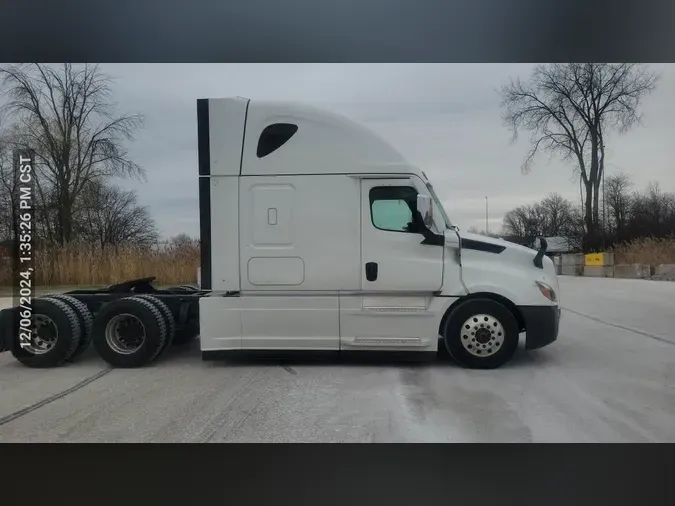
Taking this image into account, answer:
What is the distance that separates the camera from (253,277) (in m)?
3.07

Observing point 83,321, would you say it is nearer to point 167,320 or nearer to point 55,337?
point 55,337

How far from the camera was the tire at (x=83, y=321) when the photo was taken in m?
3.15

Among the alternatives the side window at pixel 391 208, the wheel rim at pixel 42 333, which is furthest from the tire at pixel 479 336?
the wheel rim at pixel 42 333

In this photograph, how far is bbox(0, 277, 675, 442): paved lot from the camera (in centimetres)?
262

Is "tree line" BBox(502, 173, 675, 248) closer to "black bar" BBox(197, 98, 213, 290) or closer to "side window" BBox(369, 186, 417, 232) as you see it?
"side window" BBox(369, 186, 417, 232)

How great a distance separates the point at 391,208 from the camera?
3062 mm

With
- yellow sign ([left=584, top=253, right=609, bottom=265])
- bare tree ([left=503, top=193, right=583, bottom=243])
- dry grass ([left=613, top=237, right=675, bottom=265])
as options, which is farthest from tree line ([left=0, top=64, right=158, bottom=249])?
dry grass ([left=613, top=237, right=675, bottom=265])

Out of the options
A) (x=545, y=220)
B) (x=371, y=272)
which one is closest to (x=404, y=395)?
(x=371, y=272)

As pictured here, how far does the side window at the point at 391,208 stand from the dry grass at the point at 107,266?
1074mm

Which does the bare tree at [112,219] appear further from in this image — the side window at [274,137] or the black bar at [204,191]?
the side window at [274,137]

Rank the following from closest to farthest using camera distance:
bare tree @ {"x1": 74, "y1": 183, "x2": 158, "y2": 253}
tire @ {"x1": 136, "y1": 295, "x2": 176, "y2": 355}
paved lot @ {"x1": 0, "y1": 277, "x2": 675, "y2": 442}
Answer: paved lot @ {"x1": 0, "y1": 277, "x2": 675, "y2": 442}, bare tree @ {"x1": 74, "y1": 183, "x2": 158, "y2": 253}, tire @ {"x1": 136, "y1": 295, "x2": 176, "y2": 355}

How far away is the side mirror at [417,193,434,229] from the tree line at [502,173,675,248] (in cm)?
41

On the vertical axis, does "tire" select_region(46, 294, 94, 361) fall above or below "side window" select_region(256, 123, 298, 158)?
below
